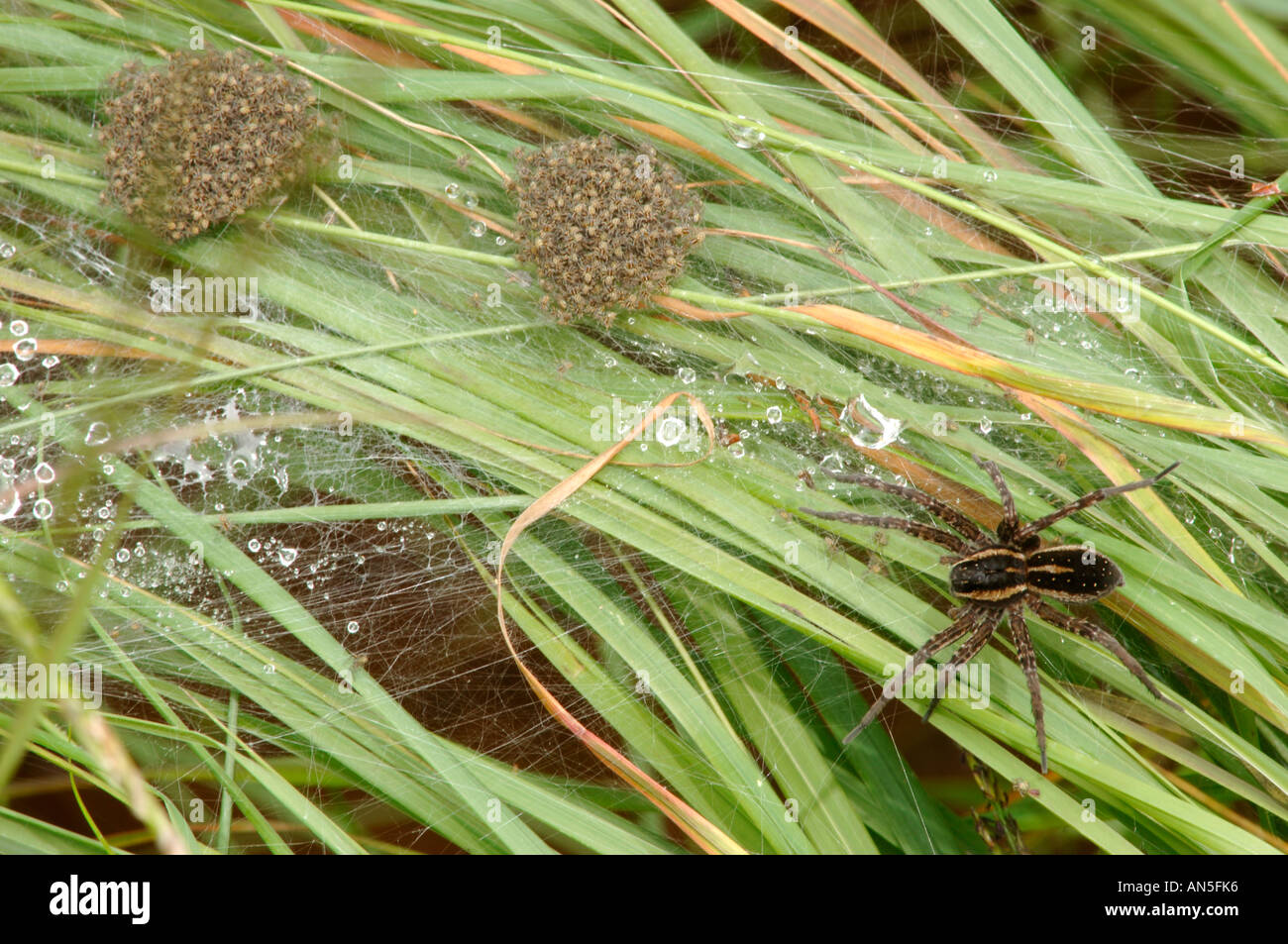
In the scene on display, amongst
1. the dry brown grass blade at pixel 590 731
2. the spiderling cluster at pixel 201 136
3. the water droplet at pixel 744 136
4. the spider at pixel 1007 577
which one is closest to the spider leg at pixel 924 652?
the spider at pixel 1007 577

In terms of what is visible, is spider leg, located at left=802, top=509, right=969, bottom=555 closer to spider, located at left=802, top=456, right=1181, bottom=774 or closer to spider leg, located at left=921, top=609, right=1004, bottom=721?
spider, located at left=802, top=456, right=1181, bottom=774

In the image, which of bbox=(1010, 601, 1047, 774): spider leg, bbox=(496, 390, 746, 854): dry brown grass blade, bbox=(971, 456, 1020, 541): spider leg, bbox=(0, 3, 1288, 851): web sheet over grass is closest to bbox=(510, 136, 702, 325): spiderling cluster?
bbox=(0, 3, 1288, 851): web sheet over grass

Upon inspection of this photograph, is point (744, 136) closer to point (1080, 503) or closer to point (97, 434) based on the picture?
point (1080, 503)
